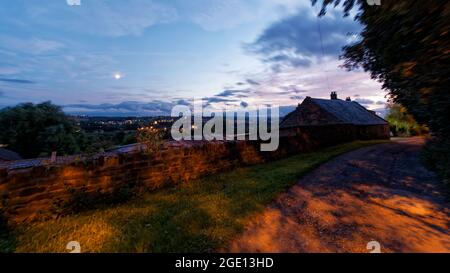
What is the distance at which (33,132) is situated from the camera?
27625 millimetres

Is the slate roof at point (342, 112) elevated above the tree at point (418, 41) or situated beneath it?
elevated above

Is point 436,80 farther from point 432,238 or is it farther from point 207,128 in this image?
point 207,128

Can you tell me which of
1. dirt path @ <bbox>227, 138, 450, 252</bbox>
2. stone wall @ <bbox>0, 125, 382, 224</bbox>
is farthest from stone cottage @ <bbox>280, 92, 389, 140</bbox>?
dirt path @ <bbox>227, 138, 450, 252</bbox>

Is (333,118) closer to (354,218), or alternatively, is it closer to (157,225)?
(354,218)

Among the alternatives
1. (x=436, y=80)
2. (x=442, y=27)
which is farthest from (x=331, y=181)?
(x=442, y=27)

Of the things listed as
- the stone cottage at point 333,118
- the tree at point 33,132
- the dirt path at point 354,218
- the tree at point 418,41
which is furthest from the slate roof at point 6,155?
the tree at point 418,41

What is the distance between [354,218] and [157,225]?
4333mm

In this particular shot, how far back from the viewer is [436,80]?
10.5 feet

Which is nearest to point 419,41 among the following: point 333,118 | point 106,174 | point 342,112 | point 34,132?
point 106,174

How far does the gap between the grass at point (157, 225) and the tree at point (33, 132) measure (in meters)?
25.9

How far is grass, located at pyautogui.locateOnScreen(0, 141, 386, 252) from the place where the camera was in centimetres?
392

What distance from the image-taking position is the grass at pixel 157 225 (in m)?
3.92

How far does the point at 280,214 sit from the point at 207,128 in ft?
29.1

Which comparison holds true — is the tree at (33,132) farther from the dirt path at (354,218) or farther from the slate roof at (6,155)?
the dirt path at (354,218)
